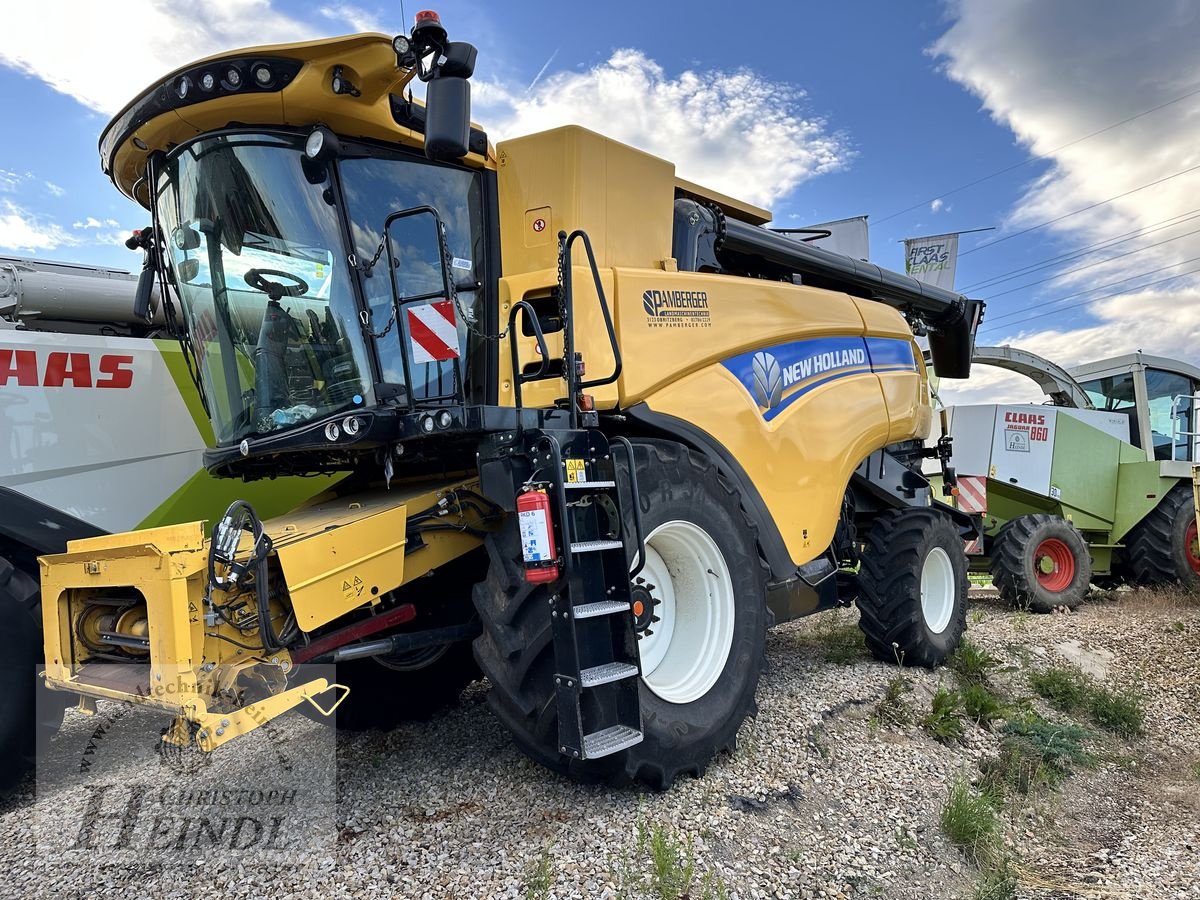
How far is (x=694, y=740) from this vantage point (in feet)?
10.8

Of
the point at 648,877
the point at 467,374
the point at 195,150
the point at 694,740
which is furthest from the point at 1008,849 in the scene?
the point at 195,150

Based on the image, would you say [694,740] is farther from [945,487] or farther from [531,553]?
[945,487]

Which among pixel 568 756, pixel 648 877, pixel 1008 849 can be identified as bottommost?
pixel 1008 849

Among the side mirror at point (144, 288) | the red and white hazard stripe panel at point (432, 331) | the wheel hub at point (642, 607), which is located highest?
the side mirror at point (144, 288)

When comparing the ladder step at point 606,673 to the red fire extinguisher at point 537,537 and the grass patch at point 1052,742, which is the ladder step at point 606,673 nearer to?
the red fire extinguisher at point 537,537

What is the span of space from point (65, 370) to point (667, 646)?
12.1 ft

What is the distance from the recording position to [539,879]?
2611 mm

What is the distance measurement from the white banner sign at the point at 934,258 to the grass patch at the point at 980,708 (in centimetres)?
715

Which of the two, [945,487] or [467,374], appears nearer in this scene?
[467,374]

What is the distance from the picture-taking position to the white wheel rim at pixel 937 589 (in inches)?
221

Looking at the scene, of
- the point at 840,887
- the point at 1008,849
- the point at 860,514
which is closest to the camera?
the point at 840,887

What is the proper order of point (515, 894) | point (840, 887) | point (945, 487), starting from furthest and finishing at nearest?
point (945, 487), point (840, 887), point (515, 894)

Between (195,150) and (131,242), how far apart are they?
0.97 m

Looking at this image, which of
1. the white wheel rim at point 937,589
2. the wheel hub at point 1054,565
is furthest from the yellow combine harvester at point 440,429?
the wheel hub at point 1054,565
